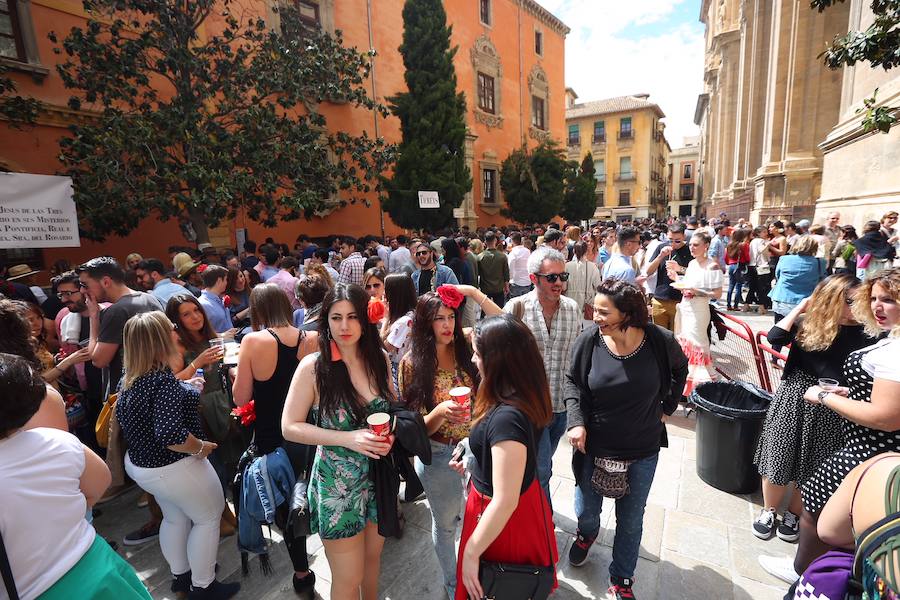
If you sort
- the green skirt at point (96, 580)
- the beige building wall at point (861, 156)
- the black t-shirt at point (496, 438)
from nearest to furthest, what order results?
the green skirt at point (96, 580)
the black t-shirt at point (496, 438)
the beige building wall at point (861, 156)

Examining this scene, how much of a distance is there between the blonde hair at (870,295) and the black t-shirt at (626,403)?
1.09m

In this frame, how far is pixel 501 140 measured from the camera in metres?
23.2

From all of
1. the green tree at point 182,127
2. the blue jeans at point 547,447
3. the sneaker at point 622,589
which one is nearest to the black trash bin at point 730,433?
the blue jeans at point 547,447

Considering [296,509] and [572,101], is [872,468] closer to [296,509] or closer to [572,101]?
[296,509]

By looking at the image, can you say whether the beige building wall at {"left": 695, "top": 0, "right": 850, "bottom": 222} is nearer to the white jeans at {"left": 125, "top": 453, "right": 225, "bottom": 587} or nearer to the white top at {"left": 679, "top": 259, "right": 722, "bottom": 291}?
the white top at {"left": 679, "top": 259, "right": 722, "bottom": 291}

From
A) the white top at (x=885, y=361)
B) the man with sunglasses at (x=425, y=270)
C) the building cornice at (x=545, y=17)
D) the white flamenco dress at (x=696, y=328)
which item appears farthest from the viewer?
the building cornice at (x=545, y=17)

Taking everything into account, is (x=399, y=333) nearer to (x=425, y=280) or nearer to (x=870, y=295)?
(x=425, y=280)

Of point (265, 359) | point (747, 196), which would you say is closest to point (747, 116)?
point (747, 196)

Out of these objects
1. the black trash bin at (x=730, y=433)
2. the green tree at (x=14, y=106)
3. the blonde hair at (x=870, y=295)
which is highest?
the green tree at (x=14, y=106)

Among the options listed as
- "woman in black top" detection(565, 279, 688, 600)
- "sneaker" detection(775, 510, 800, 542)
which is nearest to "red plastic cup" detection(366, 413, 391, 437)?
"woman in black top" detection(565, 279, 688, 600)

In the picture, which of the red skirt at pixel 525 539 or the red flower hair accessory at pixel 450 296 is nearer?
the red skirt at pixel 525 539

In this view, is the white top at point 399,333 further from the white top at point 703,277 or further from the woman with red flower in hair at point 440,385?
the white top at point 703,277

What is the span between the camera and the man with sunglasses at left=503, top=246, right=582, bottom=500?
9.67 feet

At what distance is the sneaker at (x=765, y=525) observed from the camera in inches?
115
